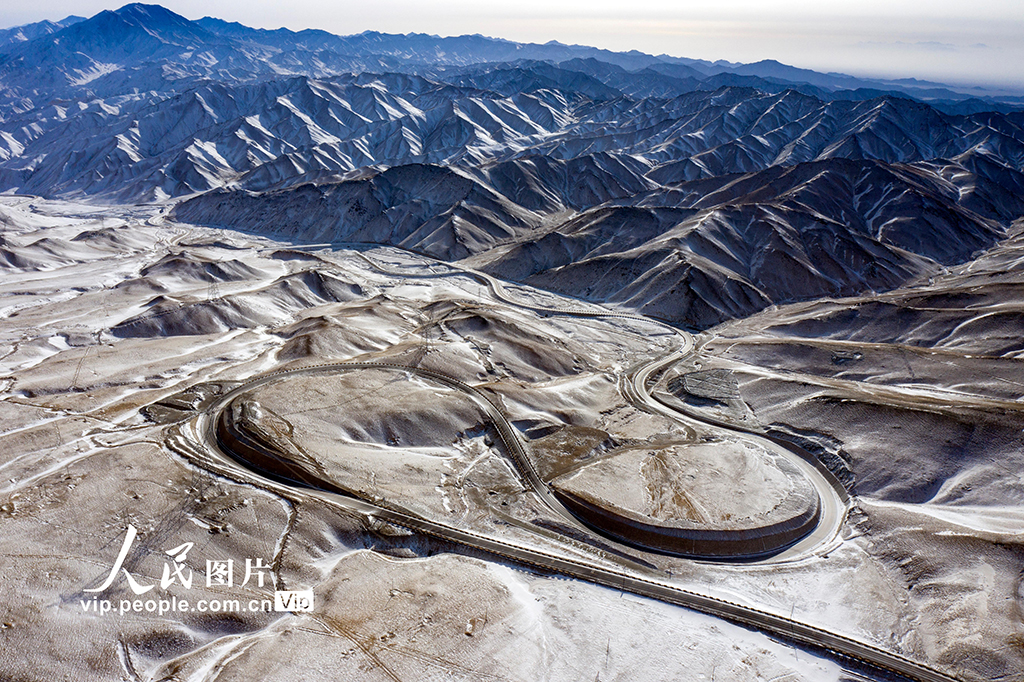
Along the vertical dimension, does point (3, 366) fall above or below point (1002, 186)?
below

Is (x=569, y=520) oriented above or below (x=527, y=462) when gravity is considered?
below

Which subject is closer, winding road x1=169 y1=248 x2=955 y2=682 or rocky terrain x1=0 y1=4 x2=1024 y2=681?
rocky terrain x1=0 y1=4 x2=1024 y2=681

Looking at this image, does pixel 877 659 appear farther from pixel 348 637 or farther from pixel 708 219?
pixel 708 219

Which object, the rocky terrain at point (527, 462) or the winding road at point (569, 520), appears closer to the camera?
the rocky terrain at point (527, 462)

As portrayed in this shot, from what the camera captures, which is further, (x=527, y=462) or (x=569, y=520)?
(x=527, y=462)

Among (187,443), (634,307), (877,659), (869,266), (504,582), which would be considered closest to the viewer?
(877,659)

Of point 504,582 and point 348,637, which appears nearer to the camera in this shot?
point 348,637

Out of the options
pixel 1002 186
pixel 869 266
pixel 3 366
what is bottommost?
pixel 3 366

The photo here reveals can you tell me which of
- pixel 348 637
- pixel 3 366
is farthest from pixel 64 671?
pixel 3 366

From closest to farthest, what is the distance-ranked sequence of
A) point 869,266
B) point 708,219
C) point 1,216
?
point 869,266 < point 708,219 < point 1,216
